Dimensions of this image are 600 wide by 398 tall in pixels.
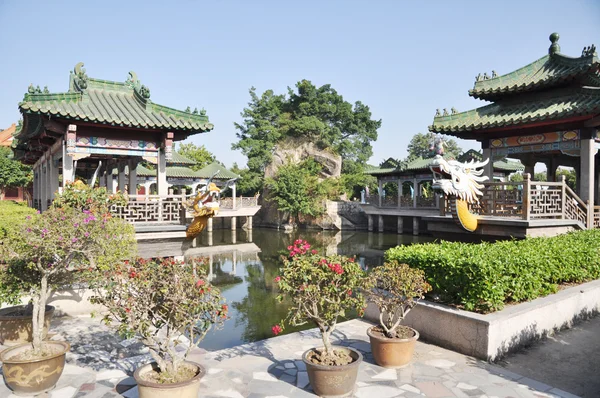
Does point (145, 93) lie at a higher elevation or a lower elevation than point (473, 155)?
higher

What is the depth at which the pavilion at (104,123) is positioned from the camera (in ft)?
29.7

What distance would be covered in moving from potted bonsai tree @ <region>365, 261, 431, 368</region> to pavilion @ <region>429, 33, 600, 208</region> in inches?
228

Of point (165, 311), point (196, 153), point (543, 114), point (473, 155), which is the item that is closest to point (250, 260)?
point (473, 155)

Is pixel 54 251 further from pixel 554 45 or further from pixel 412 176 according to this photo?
pixel 412 176

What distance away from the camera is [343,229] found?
34.4 m

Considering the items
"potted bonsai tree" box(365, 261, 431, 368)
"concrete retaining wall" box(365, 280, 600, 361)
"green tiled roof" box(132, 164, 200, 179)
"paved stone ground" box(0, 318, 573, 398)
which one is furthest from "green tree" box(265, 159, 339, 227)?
"potted bonsai tree" box(365, 261, 431, 368)

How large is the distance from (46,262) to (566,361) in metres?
6.76

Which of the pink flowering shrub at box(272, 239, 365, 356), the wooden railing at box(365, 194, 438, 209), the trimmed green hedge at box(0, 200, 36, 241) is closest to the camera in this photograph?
the pink flowering shrub at box(272, 239, 365, 356)

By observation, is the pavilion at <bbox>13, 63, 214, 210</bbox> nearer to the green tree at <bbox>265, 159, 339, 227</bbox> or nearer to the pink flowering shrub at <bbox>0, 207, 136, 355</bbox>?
the pink flowering shrub at <bbox>0, 207, 136, 355</bbox>

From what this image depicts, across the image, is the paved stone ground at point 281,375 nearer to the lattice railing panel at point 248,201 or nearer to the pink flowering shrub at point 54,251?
the pink flowering shrub at point 54,251

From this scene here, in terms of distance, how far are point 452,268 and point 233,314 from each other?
21.3 feet

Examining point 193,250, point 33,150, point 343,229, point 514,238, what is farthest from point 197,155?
point 514,238

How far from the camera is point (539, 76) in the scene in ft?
36.3

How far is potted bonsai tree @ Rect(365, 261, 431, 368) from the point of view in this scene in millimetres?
5070
